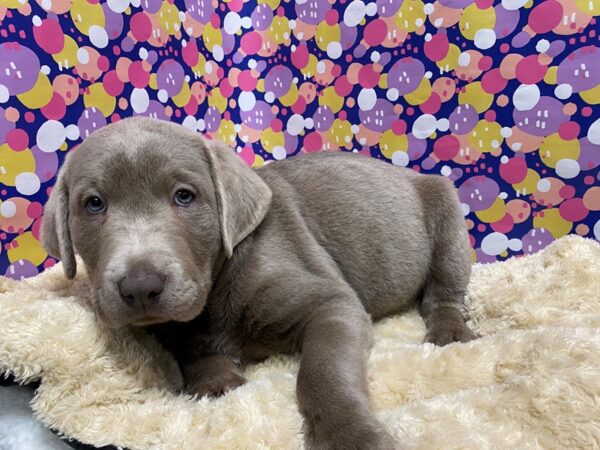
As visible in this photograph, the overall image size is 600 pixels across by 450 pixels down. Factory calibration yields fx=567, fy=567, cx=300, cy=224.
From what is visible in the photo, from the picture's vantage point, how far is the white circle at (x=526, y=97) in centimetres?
355

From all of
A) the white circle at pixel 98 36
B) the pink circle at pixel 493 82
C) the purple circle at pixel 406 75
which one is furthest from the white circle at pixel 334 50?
the white circle at pixel 98 36

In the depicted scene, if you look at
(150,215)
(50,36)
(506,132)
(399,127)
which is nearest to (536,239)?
(506,132)

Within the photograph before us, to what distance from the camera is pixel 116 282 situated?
6.09 feet

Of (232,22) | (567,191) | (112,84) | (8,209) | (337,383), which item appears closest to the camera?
(337,383)

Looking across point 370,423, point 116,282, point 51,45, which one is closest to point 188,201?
point 116,282

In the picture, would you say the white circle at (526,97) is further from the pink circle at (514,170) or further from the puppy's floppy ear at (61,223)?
the puppy's floppy ear at (61,223)

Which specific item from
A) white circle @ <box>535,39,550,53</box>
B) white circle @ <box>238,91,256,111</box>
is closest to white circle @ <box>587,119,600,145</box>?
white circle @ <box>535,39,550,53</box>

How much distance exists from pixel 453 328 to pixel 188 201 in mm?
1396

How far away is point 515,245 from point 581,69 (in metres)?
1.19

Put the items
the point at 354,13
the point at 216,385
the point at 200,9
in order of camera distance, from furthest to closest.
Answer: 1. the point at 200,9
2. the point at 354,13
3. the point at 216,385

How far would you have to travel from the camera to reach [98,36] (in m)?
3.39

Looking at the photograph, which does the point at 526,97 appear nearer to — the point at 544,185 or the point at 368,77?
the point at 544,185

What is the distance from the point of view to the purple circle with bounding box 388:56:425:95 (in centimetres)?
388

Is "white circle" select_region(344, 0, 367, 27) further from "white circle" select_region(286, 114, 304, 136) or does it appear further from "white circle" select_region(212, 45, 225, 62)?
"white circle" select_region(212, 45, 225, 62)
